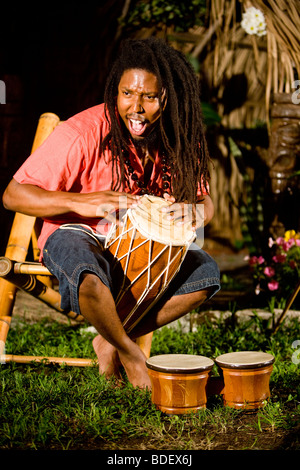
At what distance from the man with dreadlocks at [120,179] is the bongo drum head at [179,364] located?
0.62 feet

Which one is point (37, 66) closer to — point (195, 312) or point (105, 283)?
A: point (195, 312)

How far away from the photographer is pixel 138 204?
2475mm

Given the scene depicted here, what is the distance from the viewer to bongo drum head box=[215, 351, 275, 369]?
2.23 metres

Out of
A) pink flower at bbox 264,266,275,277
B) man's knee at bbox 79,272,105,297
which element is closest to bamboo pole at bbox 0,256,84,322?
man's knee at bbox 79,272,105,297

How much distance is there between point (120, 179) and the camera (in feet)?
8.66

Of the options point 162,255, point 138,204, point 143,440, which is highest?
point 138,204

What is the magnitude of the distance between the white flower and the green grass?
233cm

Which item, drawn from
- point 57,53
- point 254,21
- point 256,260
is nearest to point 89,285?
point 256,260

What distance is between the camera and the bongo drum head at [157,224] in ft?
8.03

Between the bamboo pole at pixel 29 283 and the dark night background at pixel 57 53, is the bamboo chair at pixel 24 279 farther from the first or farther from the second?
the dark night background at pixel 57 53

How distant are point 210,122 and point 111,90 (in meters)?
2.65

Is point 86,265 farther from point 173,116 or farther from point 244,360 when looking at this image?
point 173,116

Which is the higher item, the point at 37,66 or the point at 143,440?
the point at 37,66
